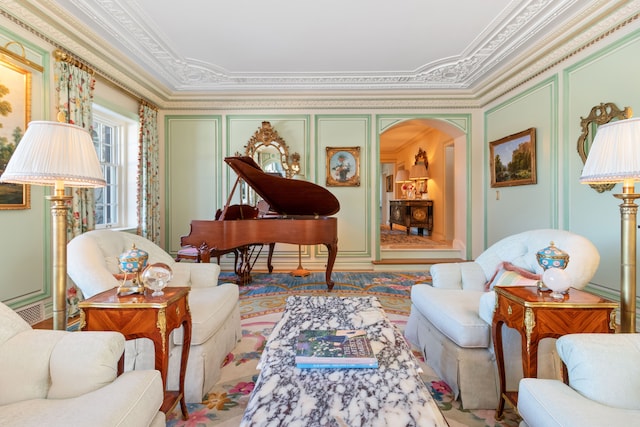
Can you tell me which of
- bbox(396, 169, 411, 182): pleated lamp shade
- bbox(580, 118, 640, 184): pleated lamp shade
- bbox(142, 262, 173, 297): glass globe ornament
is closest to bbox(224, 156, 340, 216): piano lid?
bbox(142, 262, 173, 297): glass globe ornament

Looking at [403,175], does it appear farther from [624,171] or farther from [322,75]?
[624,171]

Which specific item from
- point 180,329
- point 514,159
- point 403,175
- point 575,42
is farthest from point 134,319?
point 403,175

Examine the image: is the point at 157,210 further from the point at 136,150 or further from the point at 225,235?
the point at 225,235

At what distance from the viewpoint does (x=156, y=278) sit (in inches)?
57.0

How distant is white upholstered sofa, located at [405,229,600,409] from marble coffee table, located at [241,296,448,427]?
51 cm

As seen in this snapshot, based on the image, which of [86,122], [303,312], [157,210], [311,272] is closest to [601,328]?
[303,312]

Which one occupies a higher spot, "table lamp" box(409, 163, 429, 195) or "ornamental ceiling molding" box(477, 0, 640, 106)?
"ornamental ceiling molding" box(477, 0, 640, 106)

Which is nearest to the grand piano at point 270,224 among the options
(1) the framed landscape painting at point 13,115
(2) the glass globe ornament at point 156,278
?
(1) the framed landscape painting at point 13,115

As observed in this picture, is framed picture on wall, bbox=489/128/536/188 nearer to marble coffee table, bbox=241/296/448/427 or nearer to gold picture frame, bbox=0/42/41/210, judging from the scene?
marble coffee table, bbox=241/296/448/427

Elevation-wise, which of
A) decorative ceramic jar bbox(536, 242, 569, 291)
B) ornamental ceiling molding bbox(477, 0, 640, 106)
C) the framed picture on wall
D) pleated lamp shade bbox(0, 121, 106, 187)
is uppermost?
ornamental ceiling molding bbox(477, 0, 640, 106)

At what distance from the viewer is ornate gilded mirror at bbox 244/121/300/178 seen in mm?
4898

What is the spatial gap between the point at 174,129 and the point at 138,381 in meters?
4.76

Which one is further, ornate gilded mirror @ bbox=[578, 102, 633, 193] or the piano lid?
the piano lid

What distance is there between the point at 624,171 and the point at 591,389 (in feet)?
2.96
